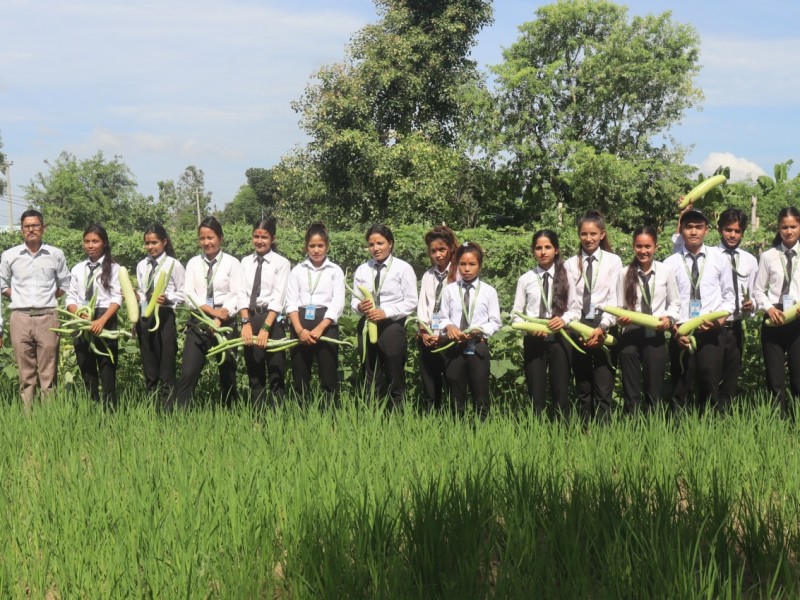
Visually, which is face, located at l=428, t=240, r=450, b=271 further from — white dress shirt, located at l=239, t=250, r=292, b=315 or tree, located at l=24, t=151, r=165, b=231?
tree, located at l=24, t=151, r=165, b=231

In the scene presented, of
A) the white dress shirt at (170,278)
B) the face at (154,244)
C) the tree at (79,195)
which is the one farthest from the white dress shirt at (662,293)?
the tree at (79,195)

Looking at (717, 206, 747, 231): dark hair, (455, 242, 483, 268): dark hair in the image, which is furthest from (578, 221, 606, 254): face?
(717, 206, 747, 231): dark hair

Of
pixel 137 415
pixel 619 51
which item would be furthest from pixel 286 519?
pixel 619 51

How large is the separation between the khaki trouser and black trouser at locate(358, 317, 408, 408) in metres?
2.75

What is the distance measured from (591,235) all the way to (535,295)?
1.92 ft

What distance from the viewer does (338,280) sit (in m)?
6.67

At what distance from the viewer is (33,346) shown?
7398mm

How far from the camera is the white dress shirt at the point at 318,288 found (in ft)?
21.9

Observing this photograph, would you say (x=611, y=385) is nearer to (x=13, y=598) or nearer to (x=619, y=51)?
(x=13, y=598)

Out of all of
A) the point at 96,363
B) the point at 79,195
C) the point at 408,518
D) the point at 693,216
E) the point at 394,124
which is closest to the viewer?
the point at 408,518

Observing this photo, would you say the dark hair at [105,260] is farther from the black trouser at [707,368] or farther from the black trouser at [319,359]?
the black trouser at [707,368]

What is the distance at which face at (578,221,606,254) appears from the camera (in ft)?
20.3

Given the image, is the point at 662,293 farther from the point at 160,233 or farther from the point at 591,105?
the point at 591,105

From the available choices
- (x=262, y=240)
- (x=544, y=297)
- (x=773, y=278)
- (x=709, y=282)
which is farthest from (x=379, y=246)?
(x=773, y=278)
